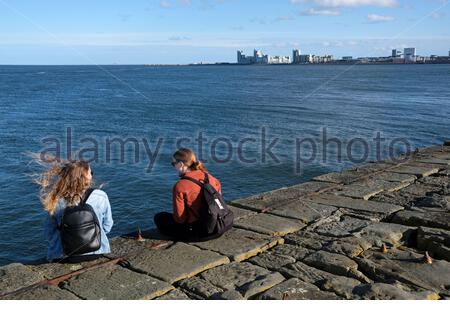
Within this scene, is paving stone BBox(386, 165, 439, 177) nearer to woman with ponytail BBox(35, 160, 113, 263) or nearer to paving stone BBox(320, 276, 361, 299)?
paving stone BBox(320, 276, 361, 299)

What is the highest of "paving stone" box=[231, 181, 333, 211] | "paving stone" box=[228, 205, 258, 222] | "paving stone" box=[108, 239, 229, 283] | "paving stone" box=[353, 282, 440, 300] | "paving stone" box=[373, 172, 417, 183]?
"paving stone" box=[353, 282, 440, 300]

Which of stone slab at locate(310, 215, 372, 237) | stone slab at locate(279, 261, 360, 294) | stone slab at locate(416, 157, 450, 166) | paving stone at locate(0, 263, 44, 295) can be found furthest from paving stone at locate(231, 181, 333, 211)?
stone slab at locate(416, 157, 450, 166)

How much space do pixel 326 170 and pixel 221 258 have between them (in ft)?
36.0

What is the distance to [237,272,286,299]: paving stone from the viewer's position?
13.5 feet

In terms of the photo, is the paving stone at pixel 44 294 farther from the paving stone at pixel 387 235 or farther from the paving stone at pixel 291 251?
the paving stone at pixel 387 235

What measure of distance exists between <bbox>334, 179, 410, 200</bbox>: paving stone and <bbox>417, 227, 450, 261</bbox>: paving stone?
6.69ft

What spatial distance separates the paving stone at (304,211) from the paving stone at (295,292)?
2066 millimetres

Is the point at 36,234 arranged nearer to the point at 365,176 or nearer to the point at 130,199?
the point at 130,199

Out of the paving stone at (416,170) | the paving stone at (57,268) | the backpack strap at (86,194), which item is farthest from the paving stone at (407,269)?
the paving stone at (416,170)

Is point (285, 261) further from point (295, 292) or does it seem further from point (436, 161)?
point (436, 161)

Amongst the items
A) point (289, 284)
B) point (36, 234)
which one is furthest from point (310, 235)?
point (36, 234)

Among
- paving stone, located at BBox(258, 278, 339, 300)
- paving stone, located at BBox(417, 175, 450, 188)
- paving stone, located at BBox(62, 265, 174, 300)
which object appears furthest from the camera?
paving stone, located at BBox(417, 175, 450, 188)

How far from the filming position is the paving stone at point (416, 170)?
924 cm

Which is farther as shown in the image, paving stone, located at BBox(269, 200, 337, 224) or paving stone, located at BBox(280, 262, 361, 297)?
paving stone, located at BBox(269, 200, 337, 224)
